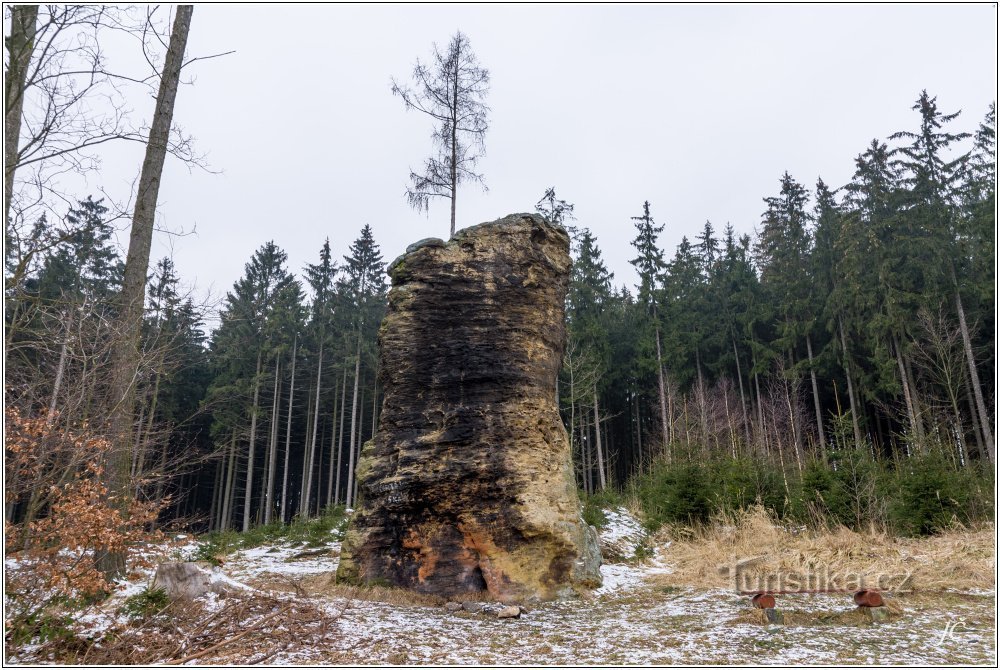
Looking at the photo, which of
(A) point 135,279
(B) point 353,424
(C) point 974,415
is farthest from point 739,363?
(A) point 135,279

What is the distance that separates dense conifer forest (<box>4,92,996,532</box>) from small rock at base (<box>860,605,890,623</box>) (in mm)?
5432

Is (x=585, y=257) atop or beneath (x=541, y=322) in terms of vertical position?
atop

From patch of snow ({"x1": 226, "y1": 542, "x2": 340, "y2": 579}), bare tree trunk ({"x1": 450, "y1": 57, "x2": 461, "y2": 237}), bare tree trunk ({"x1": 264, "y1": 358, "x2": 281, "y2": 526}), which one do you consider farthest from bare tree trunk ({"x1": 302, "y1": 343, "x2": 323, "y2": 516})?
bare tree trunk ({"x1": 450, "y1": 57, "x2": 461, "y2": 237})

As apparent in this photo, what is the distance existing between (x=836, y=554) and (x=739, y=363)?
23563 millimetres

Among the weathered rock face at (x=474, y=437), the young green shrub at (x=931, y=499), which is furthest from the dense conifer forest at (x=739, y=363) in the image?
the weathered rock face at (x=474, y=437)

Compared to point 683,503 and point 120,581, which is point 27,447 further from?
point 683,503

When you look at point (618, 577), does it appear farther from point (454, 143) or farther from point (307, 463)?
point (307, 463)

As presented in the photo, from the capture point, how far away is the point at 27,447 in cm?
436

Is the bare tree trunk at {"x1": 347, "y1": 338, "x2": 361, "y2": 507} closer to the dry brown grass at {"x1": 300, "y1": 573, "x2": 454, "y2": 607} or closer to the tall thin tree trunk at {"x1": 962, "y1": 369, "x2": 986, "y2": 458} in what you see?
the dry brown grass at {"x1": 300, "y1": 573, "x2": 454, "y2": 607}

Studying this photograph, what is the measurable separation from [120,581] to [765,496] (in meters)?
11.5

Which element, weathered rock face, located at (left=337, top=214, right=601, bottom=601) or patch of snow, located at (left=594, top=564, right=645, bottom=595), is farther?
patch of snow, located at (left=594, top=564, right=645, bottom=595)

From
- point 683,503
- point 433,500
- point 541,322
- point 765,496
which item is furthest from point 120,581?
point 765,496

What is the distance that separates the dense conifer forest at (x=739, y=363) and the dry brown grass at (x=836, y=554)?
0.94m

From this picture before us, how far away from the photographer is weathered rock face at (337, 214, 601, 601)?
7508 millimetres
